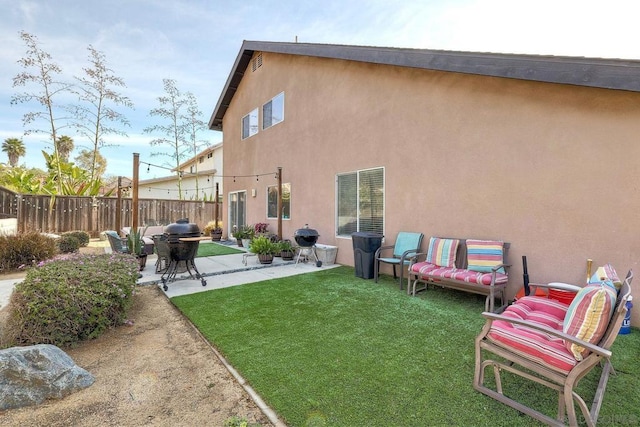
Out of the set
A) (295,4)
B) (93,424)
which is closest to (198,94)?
(295,4)

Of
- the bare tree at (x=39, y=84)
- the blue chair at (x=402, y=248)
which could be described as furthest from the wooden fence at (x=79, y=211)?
the blue chair at (x=402, y=248)

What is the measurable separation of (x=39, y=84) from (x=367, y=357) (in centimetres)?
1656

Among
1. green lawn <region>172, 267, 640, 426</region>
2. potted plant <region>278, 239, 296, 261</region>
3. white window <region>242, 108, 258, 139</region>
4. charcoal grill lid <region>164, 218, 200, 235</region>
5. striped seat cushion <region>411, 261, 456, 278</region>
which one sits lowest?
→ green lawn <region>172, 267, 640, 426</region>

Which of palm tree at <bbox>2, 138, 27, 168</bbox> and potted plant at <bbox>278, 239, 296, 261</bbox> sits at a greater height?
palm tree at <bbox>2, 138, 27, 168</bbox>

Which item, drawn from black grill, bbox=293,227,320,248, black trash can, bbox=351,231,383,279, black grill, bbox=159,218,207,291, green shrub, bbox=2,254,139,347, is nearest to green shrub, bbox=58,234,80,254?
black grill, bbox=159,218,207,291

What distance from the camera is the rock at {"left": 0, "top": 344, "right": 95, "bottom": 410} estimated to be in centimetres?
235

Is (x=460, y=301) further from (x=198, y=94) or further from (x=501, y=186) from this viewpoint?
(x=198, y=94)

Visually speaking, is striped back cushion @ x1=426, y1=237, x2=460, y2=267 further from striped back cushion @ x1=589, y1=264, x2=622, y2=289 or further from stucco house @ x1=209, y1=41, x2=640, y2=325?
striped back cushion @ x1=589, y1=264, x2=622, y2=289

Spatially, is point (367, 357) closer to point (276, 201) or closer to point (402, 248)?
point (402, 248)

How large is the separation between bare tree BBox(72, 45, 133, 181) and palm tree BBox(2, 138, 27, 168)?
847 inches

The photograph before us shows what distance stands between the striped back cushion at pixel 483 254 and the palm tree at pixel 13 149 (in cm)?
3867

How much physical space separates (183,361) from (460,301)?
4.15 metres

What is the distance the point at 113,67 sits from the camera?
13922mm

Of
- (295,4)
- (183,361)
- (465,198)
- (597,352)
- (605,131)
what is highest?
(295,4)
